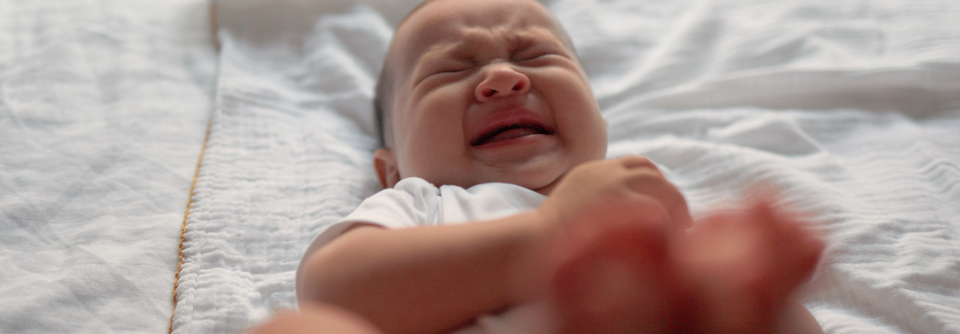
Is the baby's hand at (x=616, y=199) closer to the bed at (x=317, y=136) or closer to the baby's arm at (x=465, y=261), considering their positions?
the baby's arm at (x=465, y=261)

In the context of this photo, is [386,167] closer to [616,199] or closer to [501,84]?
[501,84]

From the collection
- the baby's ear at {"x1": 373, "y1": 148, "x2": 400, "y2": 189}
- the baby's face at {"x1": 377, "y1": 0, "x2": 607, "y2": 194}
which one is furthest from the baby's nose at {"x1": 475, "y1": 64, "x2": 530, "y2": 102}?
the baby's ear at {"x1": 373, "y1": 148, "x2": 400, "y2": 189}

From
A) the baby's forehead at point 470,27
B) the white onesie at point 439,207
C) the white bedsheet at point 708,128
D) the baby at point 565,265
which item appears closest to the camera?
the baby at point 565,265

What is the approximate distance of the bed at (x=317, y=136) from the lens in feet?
2.59

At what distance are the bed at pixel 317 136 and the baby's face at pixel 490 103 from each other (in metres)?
0.19

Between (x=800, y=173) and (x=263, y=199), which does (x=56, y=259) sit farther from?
(x=800, y=173)

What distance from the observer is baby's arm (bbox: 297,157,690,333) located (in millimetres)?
598

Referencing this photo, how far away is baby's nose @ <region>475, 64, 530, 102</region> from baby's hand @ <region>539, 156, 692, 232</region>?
27 cm

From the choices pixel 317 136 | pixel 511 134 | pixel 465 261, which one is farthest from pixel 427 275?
pixel 317 136

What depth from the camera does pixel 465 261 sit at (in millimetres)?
609

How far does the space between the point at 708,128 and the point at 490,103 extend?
1.76ft

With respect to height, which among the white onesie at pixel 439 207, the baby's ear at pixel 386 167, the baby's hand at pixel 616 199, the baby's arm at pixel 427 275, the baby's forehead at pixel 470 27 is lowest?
the baby's ear at pixel 386 167

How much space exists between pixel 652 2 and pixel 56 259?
1.42m

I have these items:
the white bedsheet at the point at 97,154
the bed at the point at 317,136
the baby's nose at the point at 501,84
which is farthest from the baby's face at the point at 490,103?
the white bedsheet at the point at 97,154
